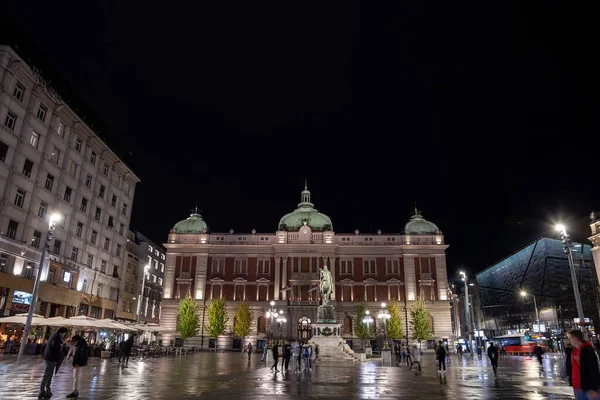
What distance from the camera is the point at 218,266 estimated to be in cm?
7012

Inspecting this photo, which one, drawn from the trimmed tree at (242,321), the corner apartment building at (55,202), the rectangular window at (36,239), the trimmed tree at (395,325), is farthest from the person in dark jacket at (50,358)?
the trimmed tree at (395,325)

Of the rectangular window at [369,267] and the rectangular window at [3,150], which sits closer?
the rectangular window at [3,150]

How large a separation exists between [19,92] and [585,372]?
4597 centimetres

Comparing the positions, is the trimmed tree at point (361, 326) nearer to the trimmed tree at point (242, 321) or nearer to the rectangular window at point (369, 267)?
the rectangular window at point (369, 267)

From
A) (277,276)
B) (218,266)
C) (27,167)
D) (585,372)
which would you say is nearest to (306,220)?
(277,276)

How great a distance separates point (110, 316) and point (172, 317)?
12580 mm

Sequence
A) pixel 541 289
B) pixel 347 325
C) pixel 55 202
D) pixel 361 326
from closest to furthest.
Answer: pixel 55 202 → pixel 361 326 → pixel 347 325 → pixel 541 289

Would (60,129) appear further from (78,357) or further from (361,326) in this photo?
(361,326)

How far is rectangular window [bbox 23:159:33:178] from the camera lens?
131 feet

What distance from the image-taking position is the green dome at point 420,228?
72125mm

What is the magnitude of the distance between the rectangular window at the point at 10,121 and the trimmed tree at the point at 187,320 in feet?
111

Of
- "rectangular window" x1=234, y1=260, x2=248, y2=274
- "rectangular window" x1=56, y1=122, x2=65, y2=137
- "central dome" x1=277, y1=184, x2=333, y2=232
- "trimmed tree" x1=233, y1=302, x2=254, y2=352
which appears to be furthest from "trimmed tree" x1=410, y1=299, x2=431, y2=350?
"rectangular window" x1=56, y1=122, x2=65, y2=137

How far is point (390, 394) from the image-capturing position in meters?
13.8

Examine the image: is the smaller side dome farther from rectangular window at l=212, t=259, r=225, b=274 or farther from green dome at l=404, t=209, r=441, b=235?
green dome at l=404, t=209, r=441, b=235
